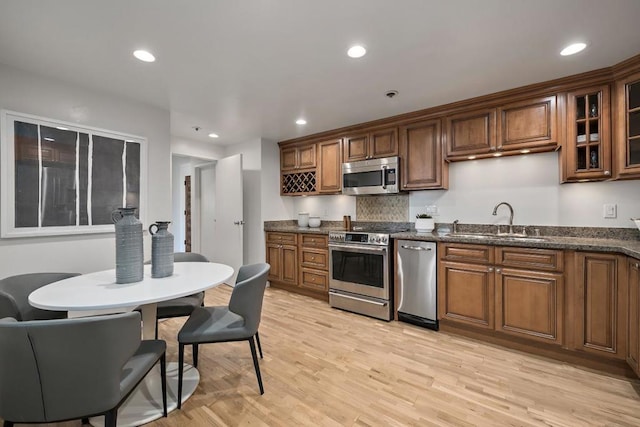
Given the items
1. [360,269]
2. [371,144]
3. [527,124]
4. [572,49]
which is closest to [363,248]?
[360,269]

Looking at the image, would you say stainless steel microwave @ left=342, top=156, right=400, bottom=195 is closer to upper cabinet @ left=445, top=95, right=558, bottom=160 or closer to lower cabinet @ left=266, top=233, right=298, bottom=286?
upper cabinet @ left=445, top=95, right=558, bottom=160

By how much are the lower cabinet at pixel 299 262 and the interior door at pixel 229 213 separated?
18.8 inches

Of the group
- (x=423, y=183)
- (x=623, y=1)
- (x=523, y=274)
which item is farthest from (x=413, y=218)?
(x=623, y=1)

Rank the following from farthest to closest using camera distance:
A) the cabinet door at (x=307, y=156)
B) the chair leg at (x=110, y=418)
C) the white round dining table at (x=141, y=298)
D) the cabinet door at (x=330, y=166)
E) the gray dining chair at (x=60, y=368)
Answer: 1. the cabinet door at (x=307, y=156)
2. the cabinet door at (x=330, y=166)
3. the white round dining table at (x=141, y=298)
4. the chair leg at (x=110, y=418)
5. the gray dining chair at (x=60, y=368)

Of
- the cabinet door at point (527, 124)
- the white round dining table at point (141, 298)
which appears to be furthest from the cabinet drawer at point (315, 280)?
the cabinet door at point (527, 124)

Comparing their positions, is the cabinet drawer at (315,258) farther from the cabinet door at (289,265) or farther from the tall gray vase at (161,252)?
the tall gray vase at (161,252)

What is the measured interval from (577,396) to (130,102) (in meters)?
4.43

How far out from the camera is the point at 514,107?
2.68 m

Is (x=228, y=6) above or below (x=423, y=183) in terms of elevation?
above

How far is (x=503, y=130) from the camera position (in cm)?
275

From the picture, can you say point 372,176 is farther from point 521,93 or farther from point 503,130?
point 521,93

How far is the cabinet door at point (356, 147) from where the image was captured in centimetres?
372

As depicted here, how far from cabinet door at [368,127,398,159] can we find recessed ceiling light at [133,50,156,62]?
8.06 feet

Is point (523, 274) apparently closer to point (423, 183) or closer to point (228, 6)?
point (423, 183)
